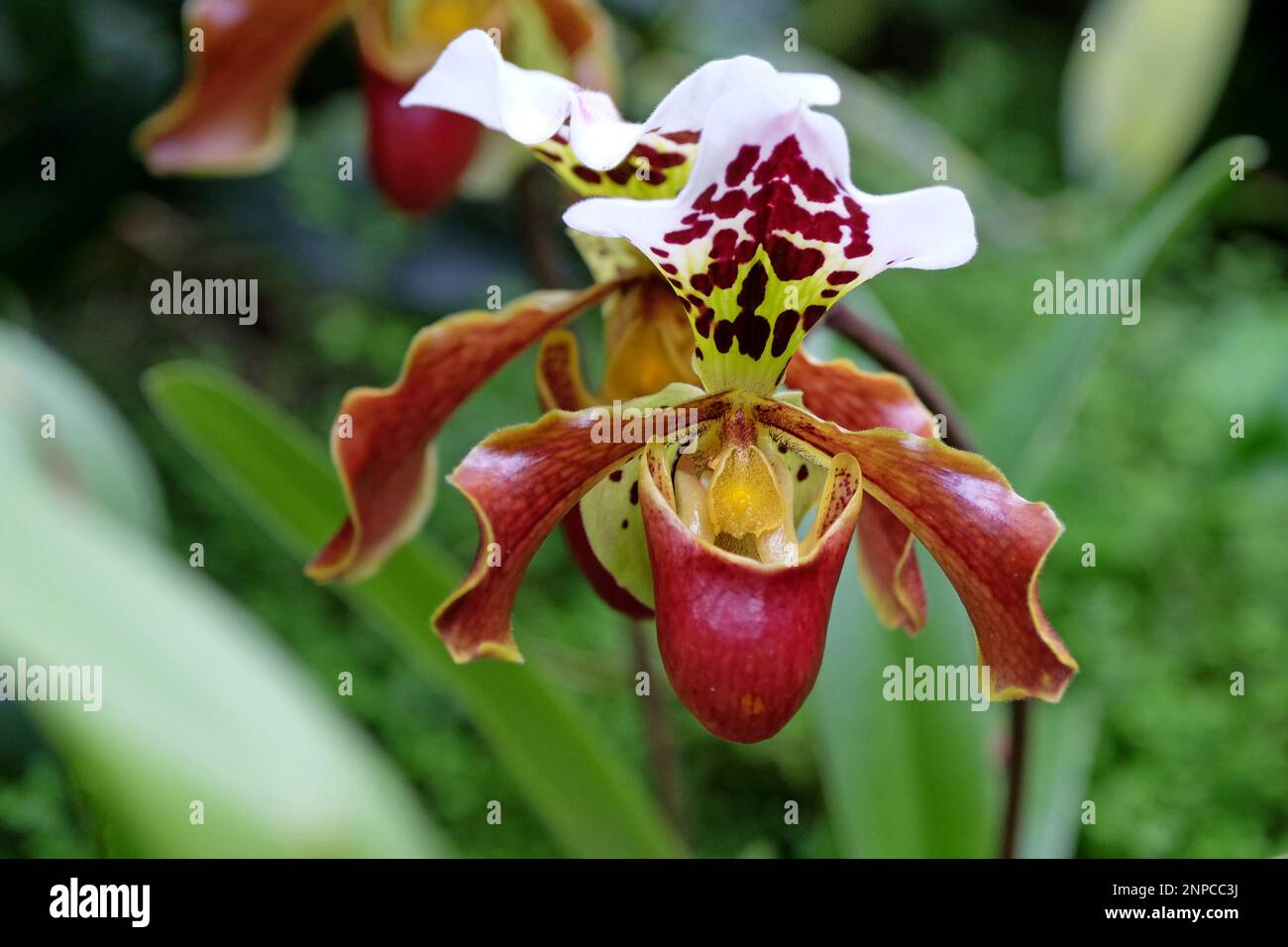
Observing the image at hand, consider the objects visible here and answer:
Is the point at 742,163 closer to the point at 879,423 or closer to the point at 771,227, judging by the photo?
the point at 771,227

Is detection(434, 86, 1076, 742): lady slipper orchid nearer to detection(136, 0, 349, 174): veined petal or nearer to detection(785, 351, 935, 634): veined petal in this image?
detection(785, 351, 935, 634): veined petal

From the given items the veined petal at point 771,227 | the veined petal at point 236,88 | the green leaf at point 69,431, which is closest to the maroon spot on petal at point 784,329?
the veined petal at point 771,227

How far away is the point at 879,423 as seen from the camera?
23.0 inches

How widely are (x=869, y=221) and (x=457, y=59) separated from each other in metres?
0.17

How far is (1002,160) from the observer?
1.76 m

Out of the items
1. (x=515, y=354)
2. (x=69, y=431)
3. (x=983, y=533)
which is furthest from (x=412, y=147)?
(x=983, y=533)

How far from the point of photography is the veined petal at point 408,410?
1.91 ft

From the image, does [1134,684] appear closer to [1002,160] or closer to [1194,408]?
[1194,408]

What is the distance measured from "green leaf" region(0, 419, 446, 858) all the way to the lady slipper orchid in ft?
0.60

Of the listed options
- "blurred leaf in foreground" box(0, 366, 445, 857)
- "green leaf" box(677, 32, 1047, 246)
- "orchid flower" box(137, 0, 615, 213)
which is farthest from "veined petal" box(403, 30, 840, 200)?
"green leaf" box(677, 32, 1047, 246)

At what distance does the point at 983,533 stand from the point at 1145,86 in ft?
4.00

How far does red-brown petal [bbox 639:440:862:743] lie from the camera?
1.54ft
